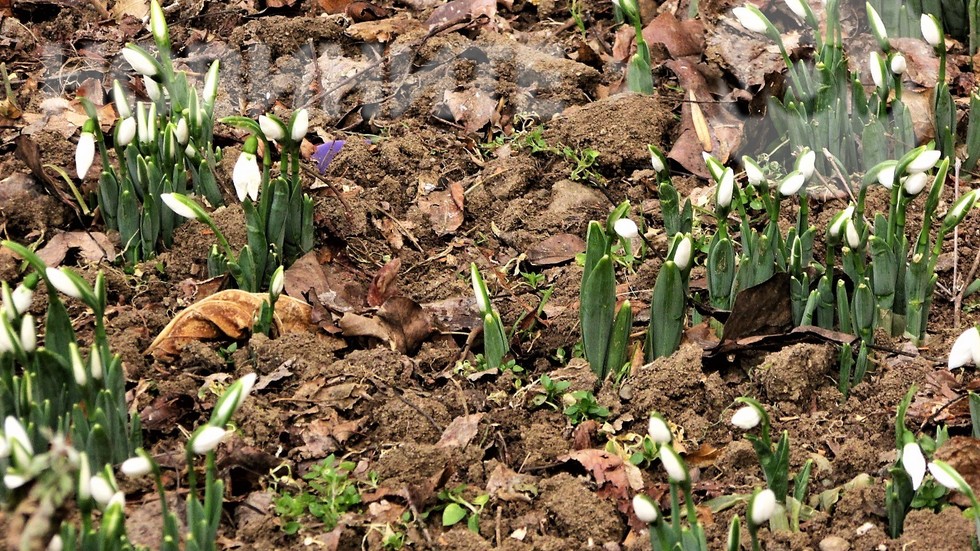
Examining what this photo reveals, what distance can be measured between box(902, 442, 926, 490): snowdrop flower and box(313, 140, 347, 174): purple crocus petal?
2.10 m

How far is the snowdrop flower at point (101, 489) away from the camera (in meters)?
1.85

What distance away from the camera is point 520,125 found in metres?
3.89

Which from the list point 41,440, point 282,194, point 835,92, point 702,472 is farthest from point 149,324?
point 835,92

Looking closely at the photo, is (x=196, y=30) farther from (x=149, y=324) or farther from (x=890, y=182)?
(x=890, y=182)

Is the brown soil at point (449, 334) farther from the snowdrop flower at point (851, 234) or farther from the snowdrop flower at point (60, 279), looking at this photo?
the snowdrop flower at point (60, 279)

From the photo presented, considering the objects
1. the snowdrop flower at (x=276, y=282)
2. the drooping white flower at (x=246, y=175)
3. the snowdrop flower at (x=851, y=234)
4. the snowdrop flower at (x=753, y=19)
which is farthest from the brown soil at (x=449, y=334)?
the snowdrop flower at (x=753, y=19)

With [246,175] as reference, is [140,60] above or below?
above

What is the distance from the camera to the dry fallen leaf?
109 inches

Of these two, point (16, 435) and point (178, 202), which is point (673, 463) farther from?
point (178, 202)

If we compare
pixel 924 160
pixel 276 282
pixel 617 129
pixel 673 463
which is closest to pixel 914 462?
pixel 673 463

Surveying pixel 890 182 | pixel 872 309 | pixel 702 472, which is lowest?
pixel 702 472

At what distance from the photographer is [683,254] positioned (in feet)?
8.57

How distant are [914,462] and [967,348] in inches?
13.0

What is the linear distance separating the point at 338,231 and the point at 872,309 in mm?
1540
